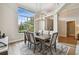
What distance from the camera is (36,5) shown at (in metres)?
2.19

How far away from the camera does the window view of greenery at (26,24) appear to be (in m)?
2.16

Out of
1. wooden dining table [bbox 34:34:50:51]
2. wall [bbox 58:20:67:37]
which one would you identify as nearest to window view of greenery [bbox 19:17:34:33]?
wooden dining table [bbox 34:34:50:51]

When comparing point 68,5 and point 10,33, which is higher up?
point 68,5

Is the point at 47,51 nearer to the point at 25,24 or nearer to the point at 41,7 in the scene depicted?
the point at 25,24

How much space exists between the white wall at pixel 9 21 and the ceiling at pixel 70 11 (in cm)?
90

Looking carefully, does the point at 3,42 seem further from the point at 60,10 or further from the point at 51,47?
the point at 60,10

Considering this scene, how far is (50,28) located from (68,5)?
22.2 inches

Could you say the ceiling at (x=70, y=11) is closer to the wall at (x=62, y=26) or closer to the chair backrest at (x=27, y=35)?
the wall at (x=62, y=26)

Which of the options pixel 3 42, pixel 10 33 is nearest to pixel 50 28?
pixel 10 33

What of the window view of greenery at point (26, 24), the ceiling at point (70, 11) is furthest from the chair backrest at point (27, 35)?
the ceiling at point (70, 11)

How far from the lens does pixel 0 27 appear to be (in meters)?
2.11

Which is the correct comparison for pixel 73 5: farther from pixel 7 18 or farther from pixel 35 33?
pixel 7 18
